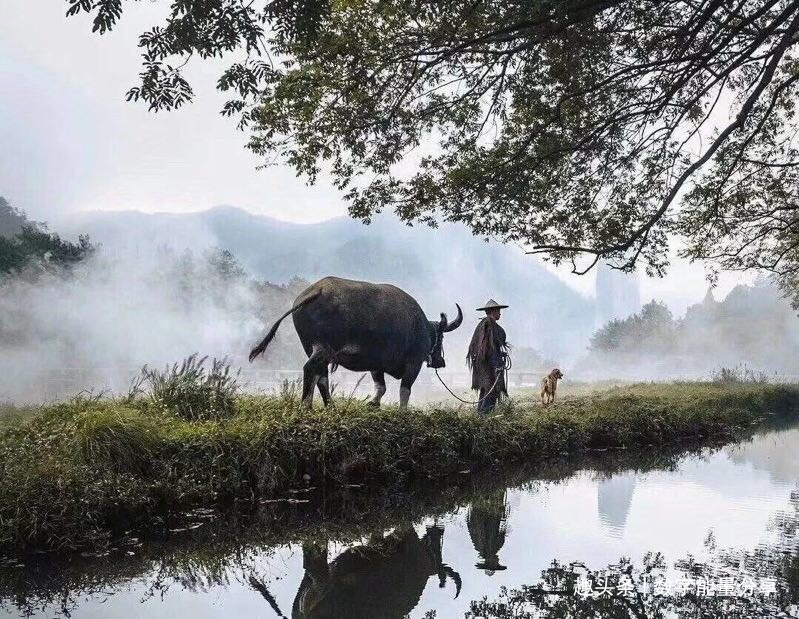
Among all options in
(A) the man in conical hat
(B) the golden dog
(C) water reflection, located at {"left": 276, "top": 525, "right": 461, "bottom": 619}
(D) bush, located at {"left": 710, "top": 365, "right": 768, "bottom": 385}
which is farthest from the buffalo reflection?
(D) bush, located at {"left": 710, "top": 365, "right": 768, "bottom": 385}

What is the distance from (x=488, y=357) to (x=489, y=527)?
5476 mm

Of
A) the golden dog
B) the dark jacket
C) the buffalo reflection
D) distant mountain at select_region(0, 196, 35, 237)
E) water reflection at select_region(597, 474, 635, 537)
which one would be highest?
distant mountain at select_region(0, 196, 35, 237)

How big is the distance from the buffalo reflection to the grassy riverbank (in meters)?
1.55

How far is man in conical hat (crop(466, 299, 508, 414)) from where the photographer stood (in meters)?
11.1

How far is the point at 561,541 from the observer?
5355 mm

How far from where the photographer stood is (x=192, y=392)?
27.6 ft

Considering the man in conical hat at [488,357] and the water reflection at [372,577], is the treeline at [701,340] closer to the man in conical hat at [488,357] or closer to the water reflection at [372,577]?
the man in conical hat at [488,357]

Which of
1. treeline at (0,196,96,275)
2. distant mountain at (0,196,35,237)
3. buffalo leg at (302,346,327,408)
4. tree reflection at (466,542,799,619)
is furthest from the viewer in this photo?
distant mountain at (0,196,35,237)

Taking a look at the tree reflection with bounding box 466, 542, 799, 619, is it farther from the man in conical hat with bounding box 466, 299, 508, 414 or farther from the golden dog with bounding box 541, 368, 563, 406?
the golden dog with bounding box 541, 368, 563, 406

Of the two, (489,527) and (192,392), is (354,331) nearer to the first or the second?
(192,392)

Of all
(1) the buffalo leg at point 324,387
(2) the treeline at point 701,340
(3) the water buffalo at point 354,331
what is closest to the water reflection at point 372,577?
(1) the buffalo leg at point 324,387

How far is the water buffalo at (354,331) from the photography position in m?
8.54

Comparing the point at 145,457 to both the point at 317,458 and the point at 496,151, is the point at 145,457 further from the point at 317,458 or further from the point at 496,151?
the point at 496,151

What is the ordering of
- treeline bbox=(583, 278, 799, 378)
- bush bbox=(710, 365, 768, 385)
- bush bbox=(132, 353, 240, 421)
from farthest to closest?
treeline bbox=(583, 278, 799, 378)
bush bbox=(710, 365, 768, 385)
bush bbox=(132, 353, 240, 421)
